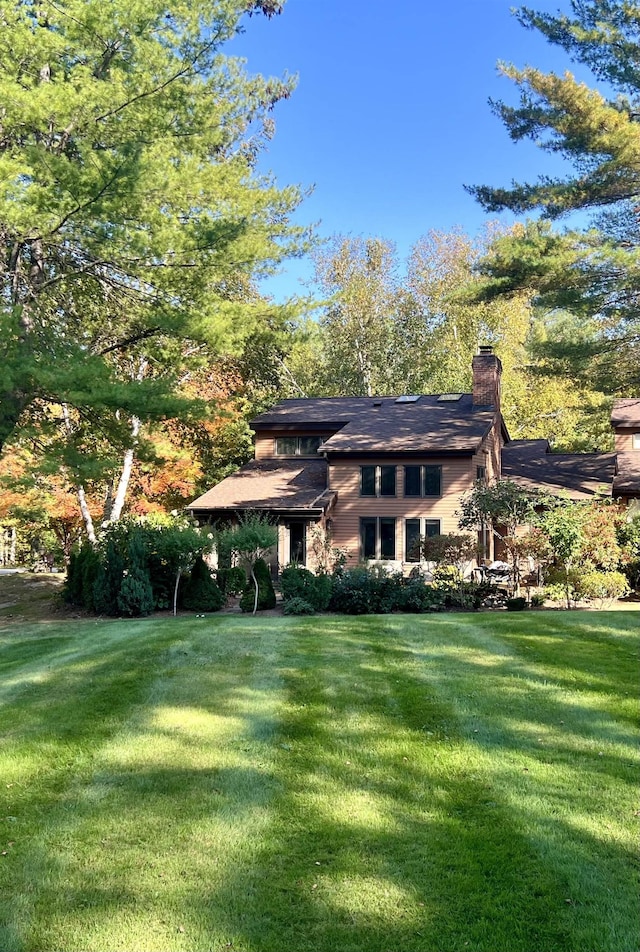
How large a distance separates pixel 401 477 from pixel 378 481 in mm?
845

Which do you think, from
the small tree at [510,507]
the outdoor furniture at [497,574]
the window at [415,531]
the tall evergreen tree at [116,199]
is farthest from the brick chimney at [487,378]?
the tall evergreen tree at [116,199]

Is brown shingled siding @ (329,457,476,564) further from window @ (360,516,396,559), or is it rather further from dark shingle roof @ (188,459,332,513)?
dark shingle roof @ (188,459,332,513)

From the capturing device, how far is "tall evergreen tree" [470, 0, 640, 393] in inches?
678

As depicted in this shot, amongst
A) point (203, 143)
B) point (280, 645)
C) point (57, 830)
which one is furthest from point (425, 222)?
point (57, 830)

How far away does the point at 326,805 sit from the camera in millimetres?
4156

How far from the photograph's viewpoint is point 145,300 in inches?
582

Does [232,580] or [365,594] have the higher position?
[232,580]

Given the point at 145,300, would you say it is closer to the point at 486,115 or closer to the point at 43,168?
the point at 43,168

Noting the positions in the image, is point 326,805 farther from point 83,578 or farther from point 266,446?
point 266,446

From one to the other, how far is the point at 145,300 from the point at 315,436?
1280 centimetres

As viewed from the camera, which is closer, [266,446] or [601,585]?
[601,585]

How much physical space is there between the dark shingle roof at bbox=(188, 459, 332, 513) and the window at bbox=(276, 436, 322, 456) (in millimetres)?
455

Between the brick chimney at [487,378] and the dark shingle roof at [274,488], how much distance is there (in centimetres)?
665

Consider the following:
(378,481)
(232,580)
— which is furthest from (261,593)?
(378,481)
